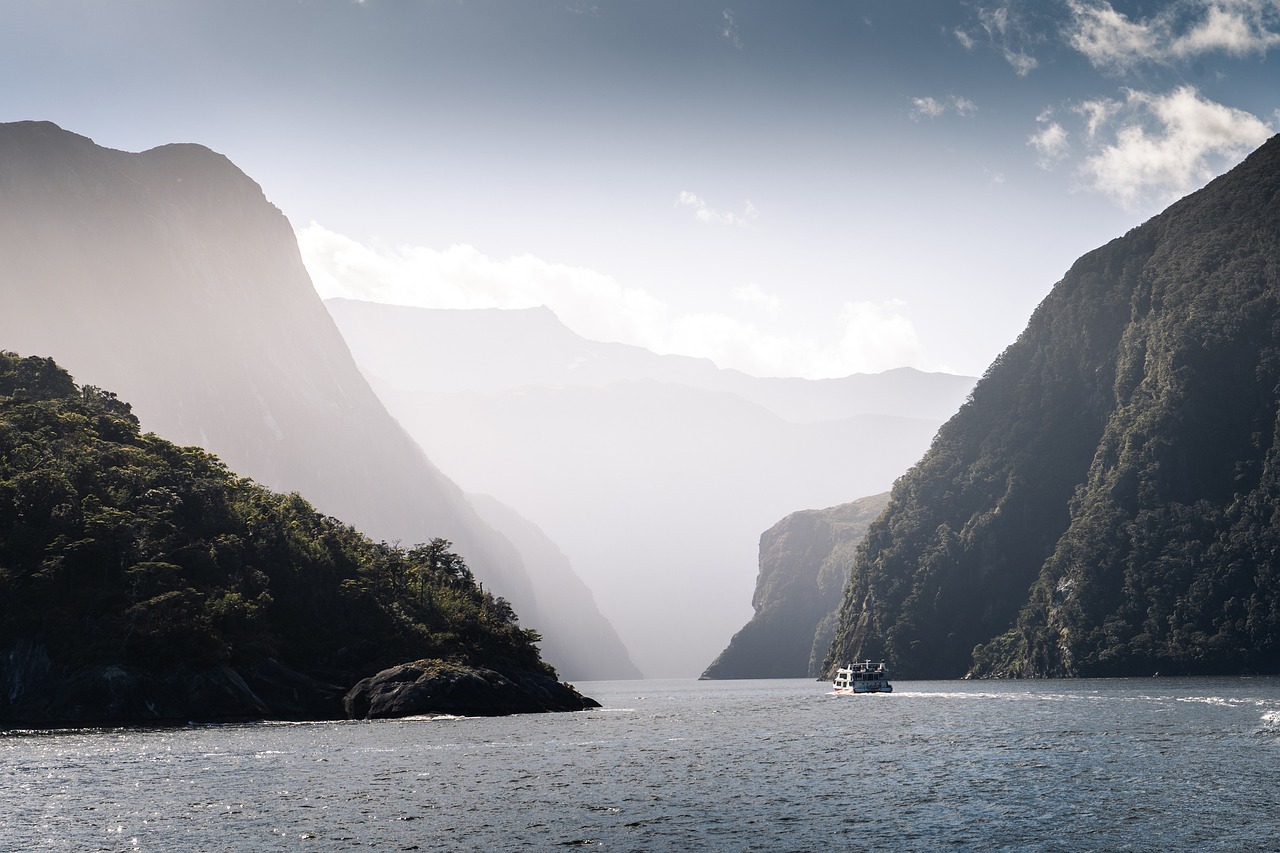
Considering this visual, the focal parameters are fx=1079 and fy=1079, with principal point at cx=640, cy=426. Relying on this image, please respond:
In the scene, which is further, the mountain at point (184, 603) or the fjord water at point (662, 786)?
the mountain at point (184, 603)

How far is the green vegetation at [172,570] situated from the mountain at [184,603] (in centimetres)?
26

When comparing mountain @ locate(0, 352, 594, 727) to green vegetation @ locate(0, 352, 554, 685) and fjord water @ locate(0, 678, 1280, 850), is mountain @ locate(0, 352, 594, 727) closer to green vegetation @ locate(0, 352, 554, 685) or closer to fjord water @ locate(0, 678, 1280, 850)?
green vegetation @ locate(0, 352, 554, 685)

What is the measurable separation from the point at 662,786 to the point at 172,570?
319 feet

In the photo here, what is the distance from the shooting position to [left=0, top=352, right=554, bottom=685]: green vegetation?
13300 cm

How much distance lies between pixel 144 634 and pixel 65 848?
89.1m

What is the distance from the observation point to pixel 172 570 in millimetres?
144000

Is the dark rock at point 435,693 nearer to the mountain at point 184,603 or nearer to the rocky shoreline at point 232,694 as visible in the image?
the rocky shoreline at point 232,694

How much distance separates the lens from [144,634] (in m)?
133

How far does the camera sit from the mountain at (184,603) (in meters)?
128

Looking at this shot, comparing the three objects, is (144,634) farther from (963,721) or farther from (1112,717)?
(1112,717)

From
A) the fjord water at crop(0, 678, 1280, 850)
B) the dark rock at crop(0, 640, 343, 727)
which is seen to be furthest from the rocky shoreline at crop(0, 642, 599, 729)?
the fjord water at crop(0, 678, 1280, 850)

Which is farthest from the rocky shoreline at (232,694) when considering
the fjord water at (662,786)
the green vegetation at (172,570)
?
the fjord water at (662,786)

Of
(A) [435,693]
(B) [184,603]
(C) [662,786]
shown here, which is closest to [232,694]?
(B) [184,603]

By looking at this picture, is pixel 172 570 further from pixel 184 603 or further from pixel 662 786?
pixel 662 786
